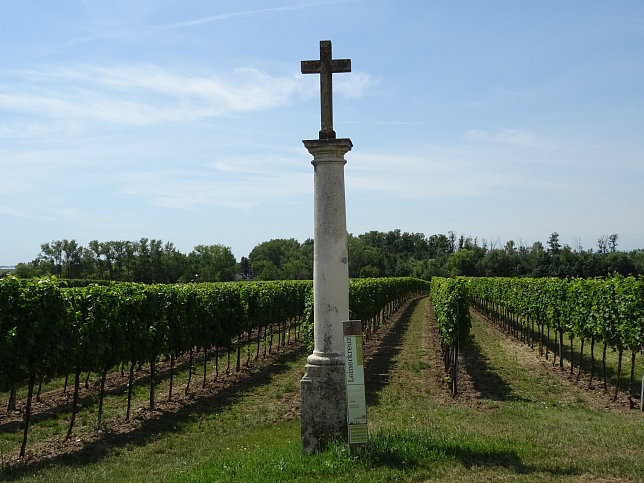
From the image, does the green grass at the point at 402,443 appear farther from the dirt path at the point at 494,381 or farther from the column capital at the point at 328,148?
the column capital at the point at 328,148

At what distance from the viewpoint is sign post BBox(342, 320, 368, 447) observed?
650 cm

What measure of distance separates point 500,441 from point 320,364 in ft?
9.93

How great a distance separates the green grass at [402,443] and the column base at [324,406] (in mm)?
279

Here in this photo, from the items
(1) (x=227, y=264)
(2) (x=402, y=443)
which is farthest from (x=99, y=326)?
(1) (x=227, y=264)

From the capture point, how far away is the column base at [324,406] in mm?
7062

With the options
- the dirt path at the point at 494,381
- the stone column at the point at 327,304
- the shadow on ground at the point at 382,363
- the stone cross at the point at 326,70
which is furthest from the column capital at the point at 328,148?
the dirt path at the point at 494,381

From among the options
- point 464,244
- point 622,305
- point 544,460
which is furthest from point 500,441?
point 464,244

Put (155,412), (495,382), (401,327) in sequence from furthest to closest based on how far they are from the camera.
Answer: (401,327)
(495,382)
(155,412)

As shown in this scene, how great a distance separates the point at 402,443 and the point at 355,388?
3.64ft

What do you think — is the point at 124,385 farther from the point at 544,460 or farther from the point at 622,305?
the point at 622,305

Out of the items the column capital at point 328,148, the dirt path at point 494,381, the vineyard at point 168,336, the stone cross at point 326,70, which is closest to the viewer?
the column capital at point 328,148

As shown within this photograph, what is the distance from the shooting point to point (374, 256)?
124000mm

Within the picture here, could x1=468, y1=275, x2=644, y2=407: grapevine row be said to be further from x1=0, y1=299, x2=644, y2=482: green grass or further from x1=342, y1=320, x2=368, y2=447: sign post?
x1=342, y1=320, x2=368, y2=447: sign post

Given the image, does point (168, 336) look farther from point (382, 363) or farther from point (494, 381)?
point (494, 381)
